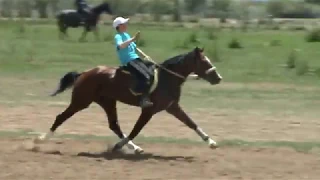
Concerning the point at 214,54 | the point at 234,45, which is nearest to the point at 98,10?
the point at 234,45

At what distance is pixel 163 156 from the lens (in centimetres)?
1280

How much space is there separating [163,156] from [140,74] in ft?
4.52

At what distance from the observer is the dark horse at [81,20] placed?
3681 centimetres

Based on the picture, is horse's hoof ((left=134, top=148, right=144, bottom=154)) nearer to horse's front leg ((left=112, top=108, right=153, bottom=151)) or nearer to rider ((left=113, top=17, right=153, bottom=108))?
horse's front leg ((left=112, top=108, right=153, bottom=151))

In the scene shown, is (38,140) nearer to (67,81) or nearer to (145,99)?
(67,81)

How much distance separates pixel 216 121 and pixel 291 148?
3843mm

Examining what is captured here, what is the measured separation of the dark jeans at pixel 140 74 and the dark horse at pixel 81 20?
24.2 meters

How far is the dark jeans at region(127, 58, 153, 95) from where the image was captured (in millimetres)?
12562

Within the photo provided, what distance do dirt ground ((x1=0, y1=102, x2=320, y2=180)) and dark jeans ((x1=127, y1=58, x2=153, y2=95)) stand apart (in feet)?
3.61

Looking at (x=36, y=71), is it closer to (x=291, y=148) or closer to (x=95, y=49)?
(x=95, y=49)

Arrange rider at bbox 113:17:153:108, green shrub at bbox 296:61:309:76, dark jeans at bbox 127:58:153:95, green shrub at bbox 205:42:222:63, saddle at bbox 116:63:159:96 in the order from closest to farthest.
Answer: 1. rider at bbox 113:17:153:108
2. dark jeans at bbox 127:58:153:95
3. saddle at bbox 116:63:159:96
4. green shrub at bbox 296:61:309:76
5. green shrub at bbox 205:42:222:63

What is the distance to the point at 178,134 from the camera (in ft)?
51.3

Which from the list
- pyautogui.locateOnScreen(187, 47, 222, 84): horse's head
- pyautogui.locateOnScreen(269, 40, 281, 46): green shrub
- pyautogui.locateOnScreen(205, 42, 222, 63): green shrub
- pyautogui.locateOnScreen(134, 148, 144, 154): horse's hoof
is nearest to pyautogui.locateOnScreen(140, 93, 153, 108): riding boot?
pyautogui.locateOnScreen(134, 148, 144, 154): horse's hoof

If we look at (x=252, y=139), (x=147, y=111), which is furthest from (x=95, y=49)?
(x=147, y=111)
